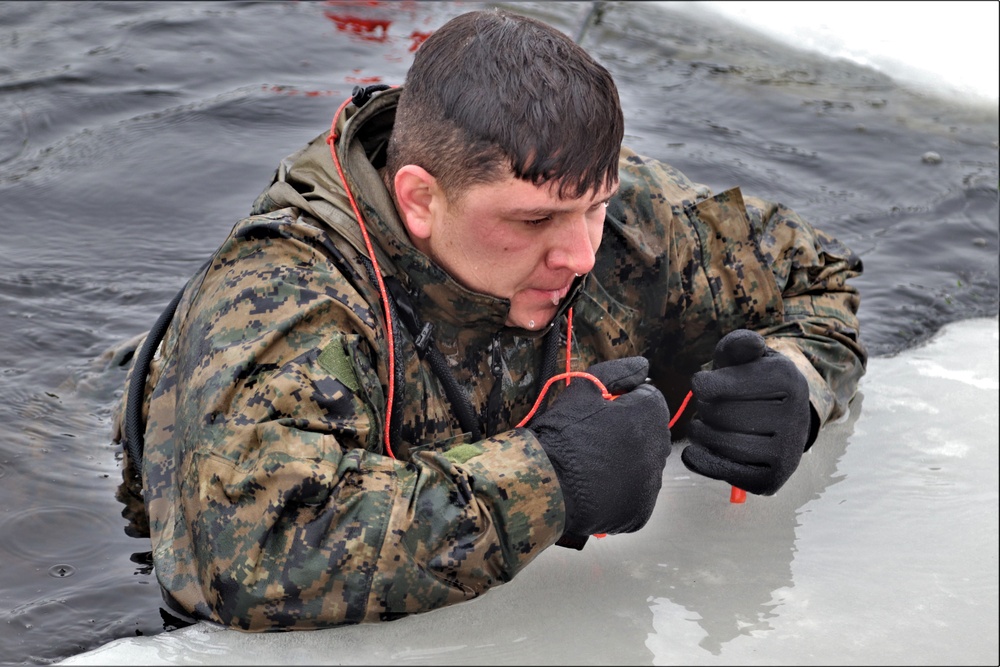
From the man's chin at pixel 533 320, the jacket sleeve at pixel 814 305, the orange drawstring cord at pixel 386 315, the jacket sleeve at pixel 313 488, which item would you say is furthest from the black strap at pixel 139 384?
the jacket sleeve at pixel 814 305

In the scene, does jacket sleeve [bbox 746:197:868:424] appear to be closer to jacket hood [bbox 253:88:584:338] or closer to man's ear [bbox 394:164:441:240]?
jacket hood [bbox 253:88:584:338]

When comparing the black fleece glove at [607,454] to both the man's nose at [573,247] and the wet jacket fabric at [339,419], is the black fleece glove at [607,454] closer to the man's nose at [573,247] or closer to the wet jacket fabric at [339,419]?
the wet jacket fabric at [339,419]

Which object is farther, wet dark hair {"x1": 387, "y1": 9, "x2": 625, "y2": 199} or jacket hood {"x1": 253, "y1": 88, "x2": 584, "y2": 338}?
jacket hood {"x1": 253, "y1": 88, "x2": 584, "y2": 338}

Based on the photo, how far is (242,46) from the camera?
20.2 feet

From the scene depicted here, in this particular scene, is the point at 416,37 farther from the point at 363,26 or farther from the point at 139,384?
the point at 139,384

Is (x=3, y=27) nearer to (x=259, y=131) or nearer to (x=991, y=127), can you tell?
(x=259, y=131)

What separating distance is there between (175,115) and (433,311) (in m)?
3.35

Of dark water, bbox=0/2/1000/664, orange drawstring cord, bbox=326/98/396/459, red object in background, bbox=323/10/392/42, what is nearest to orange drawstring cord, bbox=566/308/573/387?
orange drawstring cord, bbox=326/98/396/459

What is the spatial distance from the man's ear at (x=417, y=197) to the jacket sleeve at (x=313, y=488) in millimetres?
214

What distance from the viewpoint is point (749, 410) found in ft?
8.17

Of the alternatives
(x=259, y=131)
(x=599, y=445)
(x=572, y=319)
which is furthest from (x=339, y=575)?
(x=259, y=131)

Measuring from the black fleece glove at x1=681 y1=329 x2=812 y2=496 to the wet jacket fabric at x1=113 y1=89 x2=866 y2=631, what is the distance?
29 centimetres

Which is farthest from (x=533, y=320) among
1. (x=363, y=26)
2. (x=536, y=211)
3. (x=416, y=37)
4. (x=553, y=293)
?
(x=363, y=26)

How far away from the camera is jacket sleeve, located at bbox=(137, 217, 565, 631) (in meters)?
2.06
